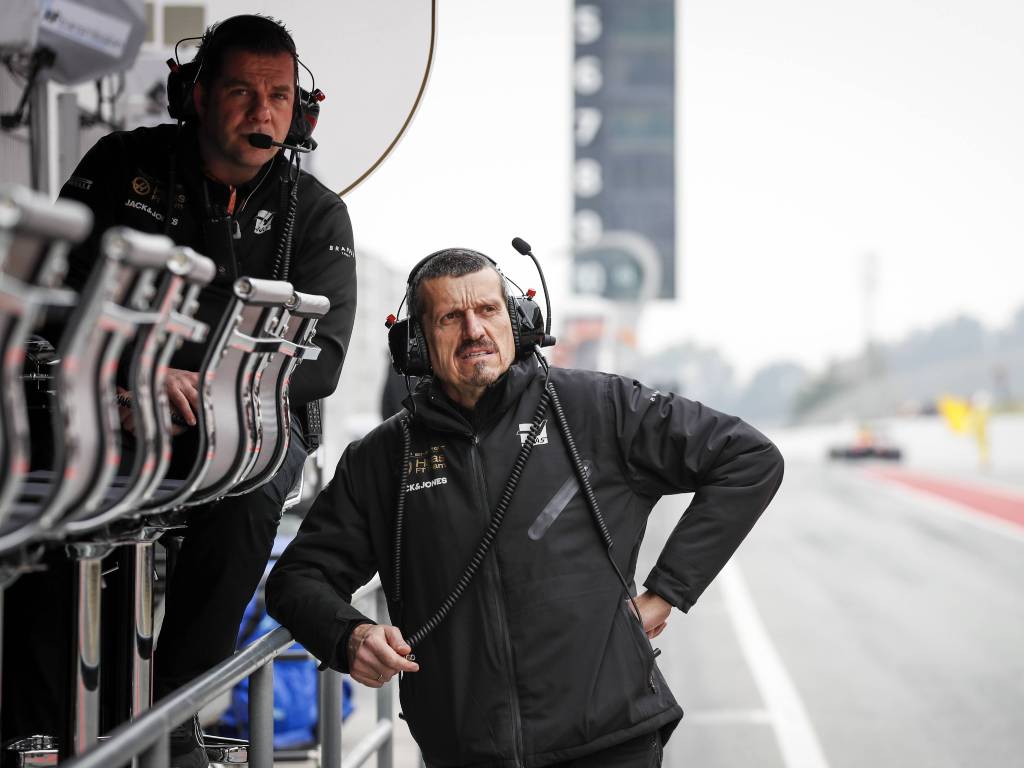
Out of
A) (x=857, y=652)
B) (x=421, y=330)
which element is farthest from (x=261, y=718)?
(x=857, y=652)

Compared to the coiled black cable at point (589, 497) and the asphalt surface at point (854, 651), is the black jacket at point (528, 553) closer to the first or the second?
the coiled black cable at point (589, 497)

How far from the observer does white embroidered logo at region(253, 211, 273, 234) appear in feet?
8.71

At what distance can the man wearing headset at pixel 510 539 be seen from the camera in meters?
2.67

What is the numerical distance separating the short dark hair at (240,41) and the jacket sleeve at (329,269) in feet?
0.97

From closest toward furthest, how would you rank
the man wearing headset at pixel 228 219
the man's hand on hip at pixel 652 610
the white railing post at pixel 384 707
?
the man wearing headset at pixel 228 219
the man's hand on hip at pixel 652 610
the white railing post at pixel 384 707

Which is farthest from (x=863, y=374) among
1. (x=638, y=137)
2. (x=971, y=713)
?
(x=971, y=713)

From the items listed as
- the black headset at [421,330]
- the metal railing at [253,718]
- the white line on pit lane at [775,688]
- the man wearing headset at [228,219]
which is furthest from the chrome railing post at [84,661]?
the white line on pit lane at [775,688]

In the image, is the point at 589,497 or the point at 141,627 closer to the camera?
the point at 141,627

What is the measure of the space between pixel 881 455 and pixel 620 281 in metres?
29.6

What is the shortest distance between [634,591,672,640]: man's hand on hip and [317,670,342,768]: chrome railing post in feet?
2.68

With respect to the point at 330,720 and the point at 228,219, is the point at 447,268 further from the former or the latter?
the point at 330,720

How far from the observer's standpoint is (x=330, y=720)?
322 centimetres

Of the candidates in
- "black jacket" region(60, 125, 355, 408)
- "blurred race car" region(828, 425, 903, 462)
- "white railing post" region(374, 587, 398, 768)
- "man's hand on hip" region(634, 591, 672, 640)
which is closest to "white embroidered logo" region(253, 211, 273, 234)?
"black jacket" region(60, 125, 355, 408)

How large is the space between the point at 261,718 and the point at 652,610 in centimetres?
90
